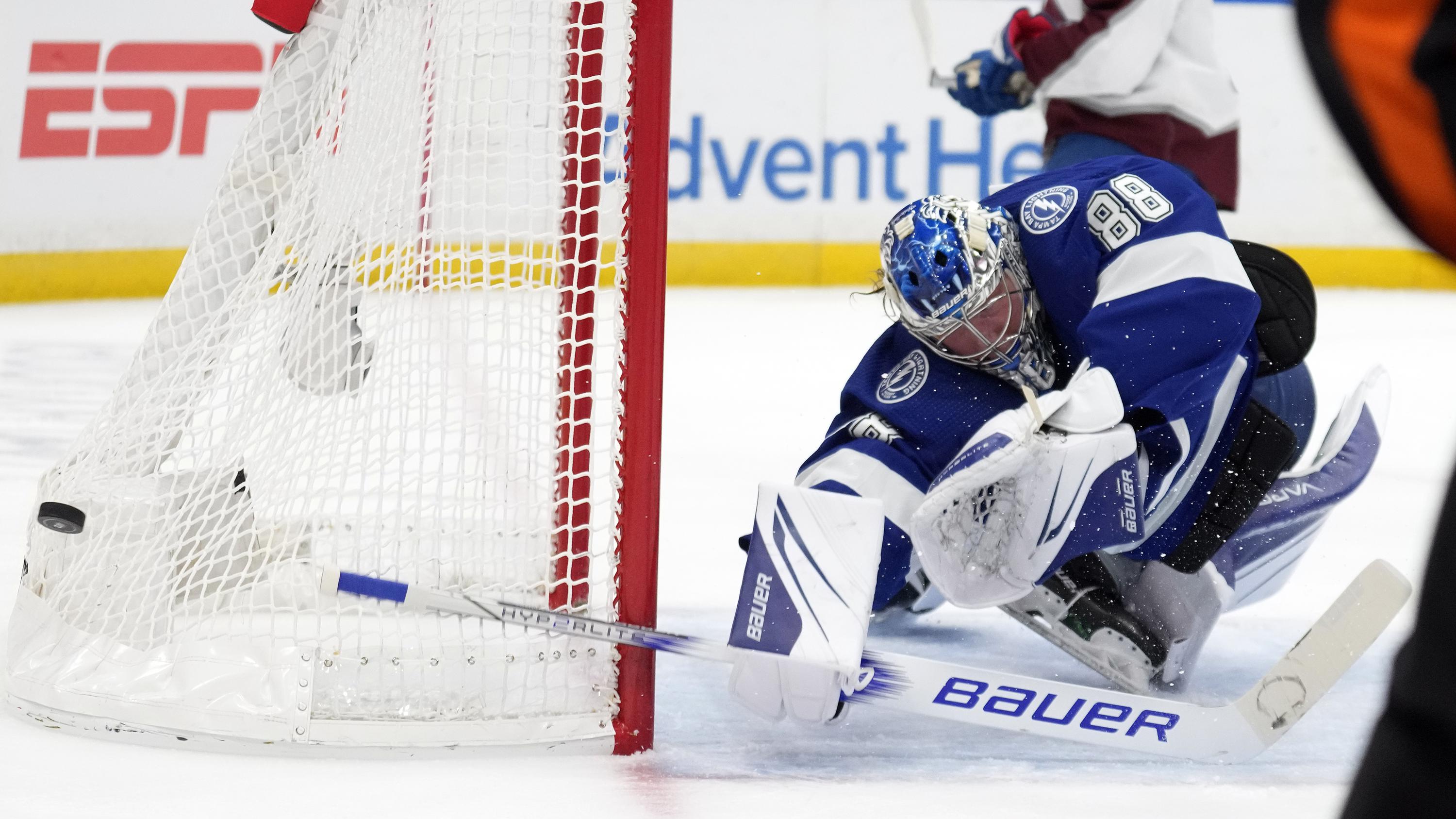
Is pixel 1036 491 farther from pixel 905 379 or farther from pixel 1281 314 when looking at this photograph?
pixel 1281 314

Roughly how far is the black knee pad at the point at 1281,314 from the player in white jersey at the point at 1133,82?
941mm

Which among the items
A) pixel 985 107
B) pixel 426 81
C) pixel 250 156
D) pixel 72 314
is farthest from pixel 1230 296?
pixel 72 314

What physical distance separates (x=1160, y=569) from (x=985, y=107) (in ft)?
4.58

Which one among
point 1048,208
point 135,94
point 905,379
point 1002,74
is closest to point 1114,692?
point 905,379

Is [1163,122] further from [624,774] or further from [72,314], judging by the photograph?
[72,314]

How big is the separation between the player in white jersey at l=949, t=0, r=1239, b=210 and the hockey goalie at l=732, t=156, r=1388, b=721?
908 mm

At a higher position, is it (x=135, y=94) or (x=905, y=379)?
(x=135, y=94)

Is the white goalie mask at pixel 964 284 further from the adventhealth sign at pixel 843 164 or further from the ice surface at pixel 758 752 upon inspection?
the adventhealth sign at pixel 843 164

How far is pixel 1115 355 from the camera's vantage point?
1.51 m

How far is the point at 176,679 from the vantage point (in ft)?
4.93

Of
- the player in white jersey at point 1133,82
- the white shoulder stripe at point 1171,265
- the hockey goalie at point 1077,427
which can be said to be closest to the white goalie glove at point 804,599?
the hockey goalie at point 1077,427

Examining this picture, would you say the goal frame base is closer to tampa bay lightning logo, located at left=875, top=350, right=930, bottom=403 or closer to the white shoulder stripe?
tampa bay lightning logo, located at left=875, top=350, right=930, bottom=403

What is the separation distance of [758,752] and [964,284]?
0.53 m

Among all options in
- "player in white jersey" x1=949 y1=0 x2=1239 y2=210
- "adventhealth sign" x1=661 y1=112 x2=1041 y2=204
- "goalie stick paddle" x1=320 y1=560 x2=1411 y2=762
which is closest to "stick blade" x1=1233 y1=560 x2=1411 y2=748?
"goalie stick paddle" x1=320 y1=560 x2=1411 y2=762
